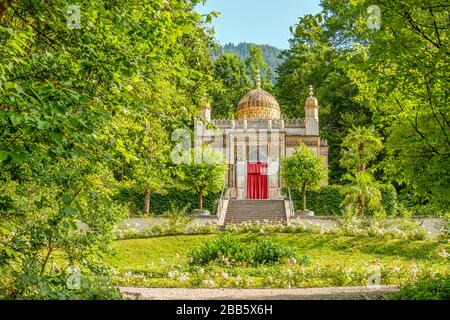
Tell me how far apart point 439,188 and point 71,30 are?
17.5ft

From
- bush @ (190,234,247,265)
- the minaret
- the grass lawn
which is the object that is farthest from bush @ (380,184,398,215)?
bush @ (190,234,247,265)

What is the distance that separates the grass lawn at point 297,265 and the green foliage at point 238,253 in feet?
1.00

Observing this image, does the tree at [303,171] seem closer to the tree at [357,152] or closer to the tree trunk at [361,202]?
the tree at [357,152]

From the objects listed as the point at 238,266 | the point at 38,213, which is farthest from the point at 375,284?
the point at 38,213

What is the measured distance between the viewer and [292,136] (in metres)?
35.0

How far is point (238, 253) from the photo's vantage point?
14336mm

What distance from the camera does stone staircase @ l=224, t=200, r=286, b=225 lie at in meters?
26.0

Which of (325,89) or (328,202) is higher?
(325,89)

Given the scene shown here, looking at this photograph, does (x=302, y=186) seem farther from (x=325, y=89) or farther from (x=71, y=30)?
(x=71, y=30)

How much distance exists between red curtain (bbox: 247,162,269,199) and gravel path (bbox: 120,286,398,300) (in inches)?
913

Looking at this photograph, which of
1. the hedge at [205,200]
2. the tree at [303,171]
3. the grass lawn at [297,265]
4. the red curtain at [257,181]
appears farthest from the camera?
the red curtain at [257,181]

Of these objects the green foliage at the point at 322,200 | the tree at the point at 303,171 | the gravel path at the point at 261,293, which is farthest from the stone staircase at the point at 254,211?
the gravel path at the point at 261,293

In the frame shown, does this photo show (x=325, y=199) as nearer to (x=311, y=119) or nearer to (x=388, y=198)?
(x=388, y=198)

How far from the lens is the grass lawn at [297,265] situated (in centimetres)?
1152
